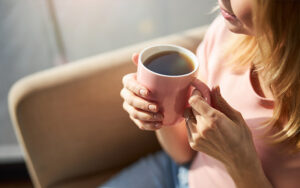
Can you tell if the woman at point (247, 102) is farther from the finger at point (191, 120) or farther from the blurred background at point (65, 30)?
the blurred background at point (65, 30)

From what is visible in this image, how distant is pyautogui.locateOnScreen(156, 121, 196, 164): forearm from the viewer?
0.90m

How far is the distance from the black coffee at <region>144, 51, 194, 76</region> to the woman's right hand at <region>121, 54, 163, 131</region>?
0.16ft

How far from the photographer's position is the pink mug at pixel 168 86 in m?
0.60

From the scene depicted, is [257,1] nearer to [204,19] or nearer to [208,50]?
[208,50]

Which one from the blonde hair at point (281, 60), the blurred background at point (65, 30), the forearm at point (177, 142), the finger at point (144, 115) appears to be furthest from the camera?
the blurred background at point (65, 30)

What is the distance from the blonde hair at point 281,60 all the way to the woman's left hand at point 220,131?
10 cm

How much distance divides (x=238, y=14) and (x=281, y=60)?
0.13 metres

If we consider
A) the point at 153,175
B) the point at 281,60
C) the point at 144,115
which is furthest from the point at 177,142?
the point at 281,60

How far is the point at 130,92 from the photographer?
2.32 feet

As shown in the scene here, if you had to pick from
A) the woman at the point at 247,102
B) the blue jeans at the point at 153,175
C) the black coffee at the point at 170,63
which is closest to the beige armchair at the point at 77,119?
the blue jeans at the point at 153,175

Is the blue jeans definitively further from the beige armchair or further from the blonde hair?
the blonde hair

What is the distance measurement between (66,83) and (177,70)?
407 millimetres

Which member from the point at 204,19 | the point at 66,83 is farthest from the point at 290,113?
the point at 204,19

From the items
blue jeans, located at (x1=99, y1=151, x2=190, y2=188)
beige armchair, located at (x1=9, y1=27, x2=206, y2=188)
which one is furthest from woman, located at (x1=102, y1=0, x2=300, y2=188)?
beige armchair, located at (x1=9, y1=27, x2=206, y2=188)
